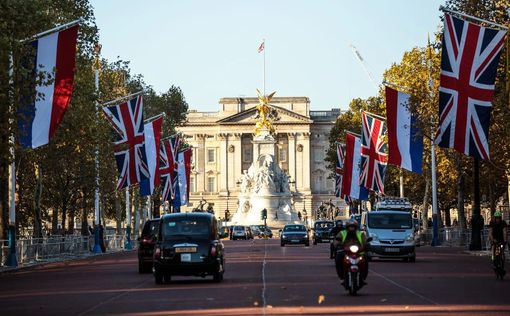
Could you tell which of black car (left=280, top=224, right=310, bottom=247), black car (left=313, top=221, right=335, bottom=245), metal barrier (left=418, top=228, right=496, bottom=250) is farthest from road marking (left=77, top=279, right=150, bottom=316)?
black car (left=313, top=221, right=335, bottom=245)

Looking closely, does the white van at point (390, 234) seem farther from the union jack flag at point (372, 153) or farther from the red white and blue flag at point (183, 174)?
the red white and blue flag at point (183, 174)

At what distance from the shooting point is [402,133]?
5703 cm

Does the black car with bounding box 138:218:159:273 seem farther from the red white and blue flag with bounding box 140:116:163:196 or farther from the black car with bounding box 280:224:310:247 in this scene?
the black car with bounding box 280:224:310:247

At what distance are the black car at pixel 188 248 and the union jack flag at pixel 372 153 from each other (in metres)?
36.1

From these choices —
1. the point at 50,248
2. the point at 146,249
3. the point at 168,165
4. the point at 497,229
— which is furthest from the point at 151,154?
the point at 497,229

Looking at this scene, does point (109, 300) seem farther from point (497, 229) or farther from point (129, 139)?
point (129, 139)

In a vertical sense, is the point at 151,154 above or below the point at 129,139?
below

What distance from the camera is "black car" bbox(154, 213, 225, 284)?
32969mm

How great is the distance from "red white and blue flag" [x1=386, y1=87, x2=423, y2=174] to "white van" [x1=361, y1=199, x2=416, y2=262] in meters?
5.75

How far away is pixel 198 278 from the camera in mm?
36844

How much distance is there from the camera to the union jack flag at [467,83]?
119ft

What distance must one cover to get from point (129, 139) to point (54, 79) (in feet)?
63.0

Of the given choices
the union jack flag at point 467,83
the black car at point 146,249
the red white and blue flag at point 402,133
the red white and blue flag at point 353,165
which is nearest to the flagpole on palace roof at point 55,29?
the black car at point 146,249

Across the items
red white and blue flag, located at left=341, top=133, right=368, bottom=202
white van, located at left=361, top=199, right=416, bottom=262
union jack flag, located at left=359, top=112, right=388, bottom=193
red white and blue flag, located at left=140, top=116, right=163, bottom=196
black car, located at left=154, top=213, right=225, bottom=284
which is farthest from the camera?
red white and blue flag, located at left=341, top=133, right=368, bottom=202
